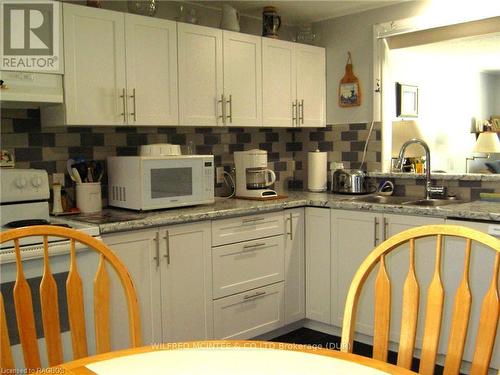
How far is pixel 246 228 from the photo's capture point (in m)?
3.02

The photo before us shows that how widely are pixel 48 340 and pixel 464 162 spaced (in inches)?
156

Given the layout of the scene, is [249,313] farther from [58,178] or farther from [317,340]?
[58,178]

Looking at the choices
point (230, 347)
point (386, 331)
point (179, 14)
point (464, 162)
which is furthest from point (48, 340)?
point (464, 162)

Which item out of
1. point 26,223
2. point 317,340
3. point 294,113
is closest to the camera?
point 26,223

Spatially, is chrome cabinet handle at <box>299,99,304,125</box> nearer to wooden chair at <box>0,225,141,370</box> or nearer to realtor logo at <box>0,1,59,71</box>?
realtor logo at <box>0,1,59,71</box>

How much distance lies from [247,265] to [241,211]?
1.10 feet

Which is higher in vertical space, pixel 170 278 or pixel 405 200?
pixel 405 200

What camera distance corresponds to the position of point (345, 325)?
4.35ft

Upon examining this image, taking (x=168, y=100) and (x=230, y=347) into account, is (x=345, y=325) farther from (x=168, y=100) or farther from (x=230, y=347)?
(x=168, y=100)

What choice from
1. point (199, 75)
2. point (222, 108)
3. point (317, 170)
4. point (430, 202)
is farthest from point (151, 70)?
point (430, 202)

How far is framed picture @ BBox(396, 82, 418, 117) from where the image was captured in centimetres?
375

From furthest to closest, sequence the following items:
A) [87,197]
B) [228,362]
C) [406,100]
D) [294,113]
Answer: [406,100], [294,113], [87,197], [228,362]

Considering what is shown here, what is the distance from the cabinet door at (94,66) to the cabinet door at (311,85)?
142 centimetres

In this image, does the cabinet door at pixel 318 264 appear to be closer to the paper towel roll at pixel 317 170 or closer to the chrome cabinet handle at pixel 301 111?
the paper towel roll at pixel 317 170
